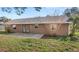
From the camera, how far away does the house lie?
2.69 metres

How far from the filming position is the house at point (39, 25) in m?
2.69

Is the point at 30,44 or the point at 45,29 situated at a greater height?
the point at 45,29

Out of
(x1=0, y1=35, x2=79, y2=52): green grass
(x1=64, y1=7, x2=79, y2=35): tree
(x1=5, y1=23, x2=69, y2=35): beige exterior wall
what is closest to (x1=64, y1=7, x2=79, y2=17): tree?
(x1=64, y1=7, x2=79, y2=35): tree

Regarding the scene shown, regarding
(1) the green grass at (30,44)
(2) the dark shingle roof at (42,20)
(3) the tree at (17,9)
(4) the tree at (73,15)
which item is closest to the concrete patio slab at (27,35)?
(1) the green grass at (30,44)

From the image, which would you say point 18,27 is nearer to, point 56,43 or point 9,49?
point 9,49

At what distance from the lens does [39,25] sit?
2.70 meters

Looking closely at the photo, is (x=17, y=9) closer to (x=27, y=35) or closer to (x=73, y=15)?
(x=27, y=35)

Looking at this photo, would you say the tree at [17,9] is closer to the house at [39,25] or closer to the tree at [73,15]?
the house at [39,25]

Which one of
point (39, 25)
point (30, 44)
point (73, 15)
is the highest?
point (73, 15)

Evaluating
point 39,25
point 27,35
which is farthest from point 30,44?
point 39,25

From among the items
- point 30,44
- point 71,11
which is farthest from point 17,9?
point 71,11

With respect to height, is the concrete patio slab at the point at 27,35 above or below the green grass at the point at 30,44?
above

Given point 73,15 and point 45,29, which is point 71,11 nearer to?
point 73,15
